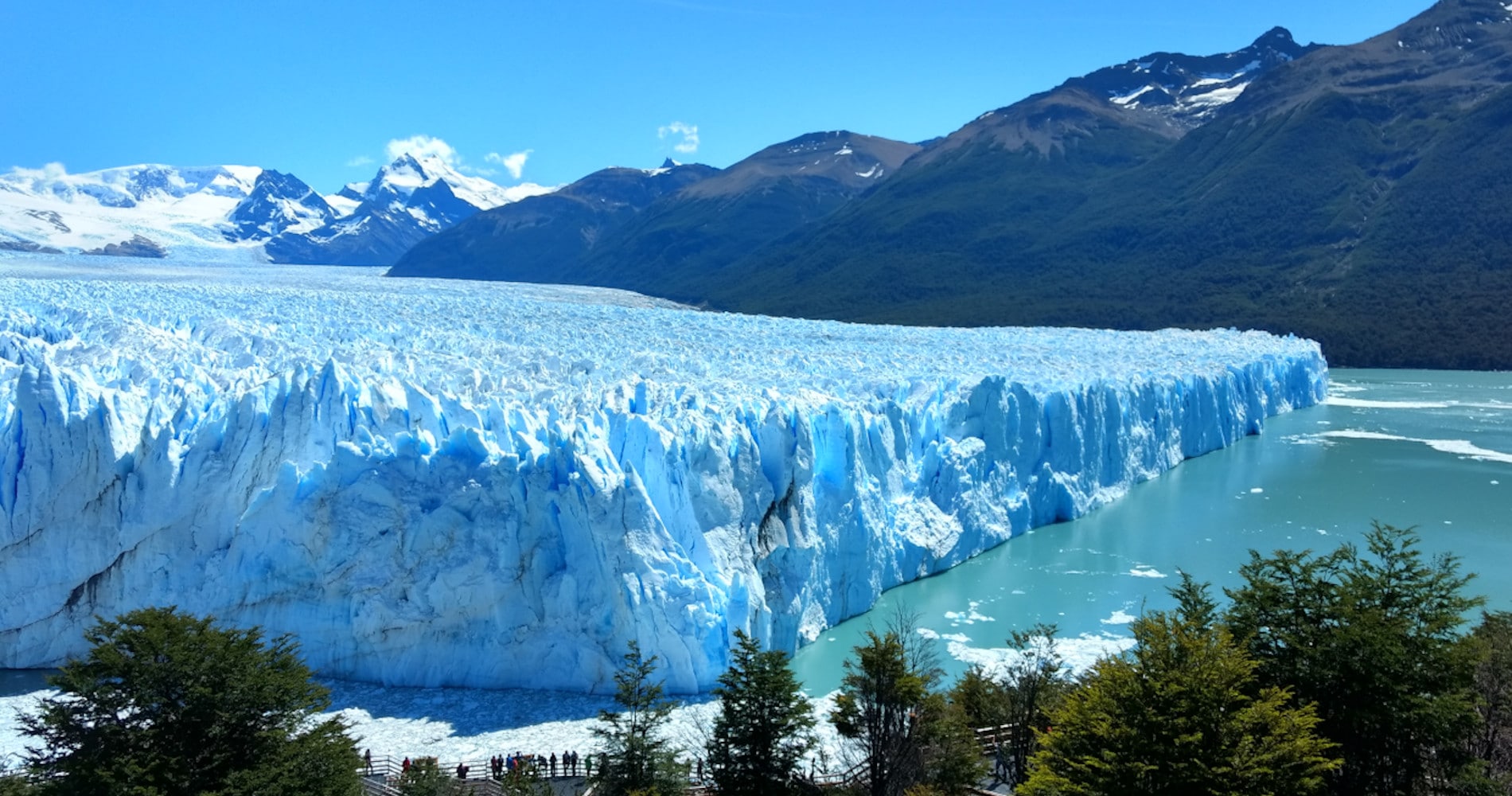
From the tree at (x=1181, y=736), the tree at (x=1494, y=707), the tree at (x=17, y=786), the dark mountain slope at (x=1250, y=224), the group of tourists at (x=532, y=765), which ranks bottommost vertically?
the group of tourists at (x=532, y=765)

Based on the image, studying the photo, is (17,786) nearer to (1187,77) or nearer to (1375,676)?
(1375,676)

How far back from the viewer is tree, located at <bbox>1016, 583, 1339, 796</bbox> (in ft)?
19.2

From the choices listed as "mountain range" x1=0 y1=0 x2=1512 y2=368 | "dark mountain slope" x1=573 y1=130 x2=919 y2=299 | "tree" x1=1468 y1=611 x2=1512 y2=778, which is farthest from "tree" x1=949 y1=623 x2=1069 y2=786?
"dark mountain slope" x1=573 y1=130 x2=919 y2=299

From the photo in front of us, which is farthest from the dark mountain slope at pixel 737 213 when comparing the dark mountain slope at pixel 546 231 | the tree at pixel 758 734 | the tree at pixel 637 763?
the tree at pixel 758 734

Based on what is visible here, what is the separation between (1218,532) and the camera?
1955 centimetres

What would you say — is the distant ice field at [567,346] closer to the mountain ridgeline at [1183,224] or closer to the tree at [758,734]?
the tree at [758,734]

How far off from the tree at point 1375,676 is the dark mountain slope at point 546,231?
324 feet

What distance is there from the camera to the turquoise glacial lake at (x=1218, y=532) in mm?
14258

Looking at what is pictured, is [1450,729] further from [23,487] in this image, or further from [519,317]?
[519,317]

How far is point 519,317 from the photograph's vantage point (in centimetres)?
2792

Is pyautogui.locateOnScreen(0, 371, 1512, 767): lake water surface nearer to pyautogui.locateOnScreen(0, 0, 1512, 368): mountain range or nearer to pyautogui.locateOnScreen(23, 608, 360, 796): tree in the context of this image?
pyautogui.locateOnScreen(23, 608, 360, 796): tree

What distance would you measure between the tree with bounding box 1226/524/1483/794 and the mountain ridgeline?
49478mm

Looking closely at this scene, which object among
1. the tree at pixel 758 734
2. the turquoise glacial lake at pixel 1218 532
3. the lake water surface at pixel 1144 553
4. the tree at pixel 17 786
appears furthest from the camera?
the turquoise glacial lake at pixel 1218 532

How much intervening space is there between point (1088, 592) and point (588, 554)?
337 inches
